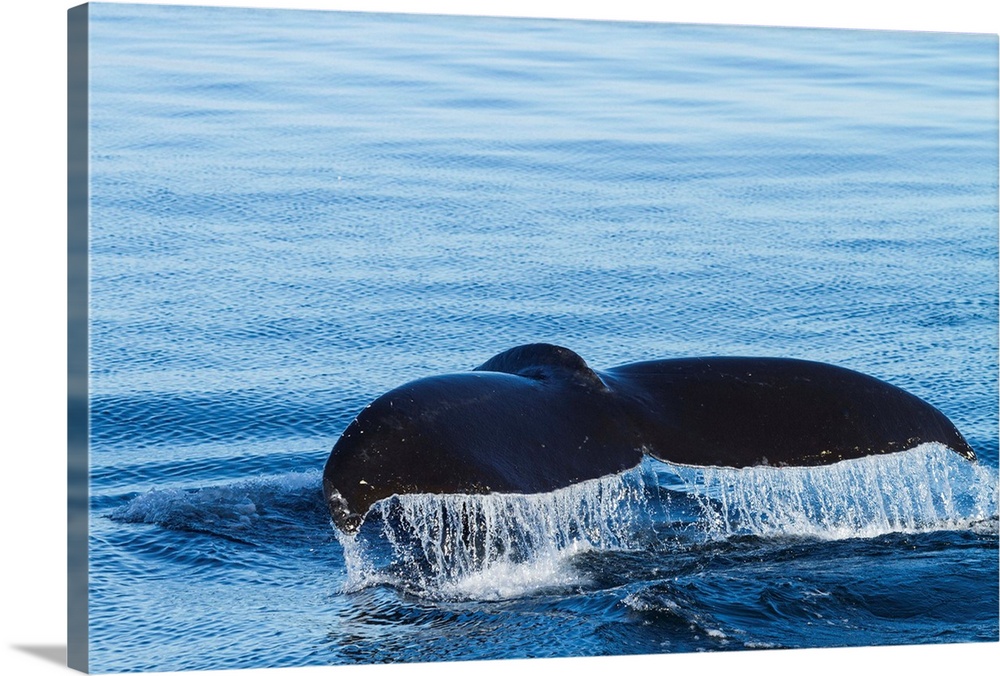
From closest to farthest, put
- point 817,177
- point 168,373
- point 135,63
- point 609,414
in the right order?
point 609,414 → point 168,373 → point 135,63 → point 817,177

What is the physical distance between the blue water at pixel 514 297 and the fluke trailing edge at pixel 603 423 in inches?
7.5

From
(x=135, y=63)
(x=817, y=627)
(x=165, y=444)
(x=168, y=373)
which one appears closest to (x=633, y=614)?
(x=817, y=627)

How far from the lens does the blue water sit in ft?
22.1

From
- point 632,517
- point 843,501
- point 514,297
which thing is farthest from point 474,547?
point 514,297

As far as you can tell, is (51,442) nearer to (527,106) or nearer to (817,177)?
(527,106)

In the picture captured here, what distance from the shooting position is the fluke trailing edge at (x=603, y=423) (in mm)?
5309

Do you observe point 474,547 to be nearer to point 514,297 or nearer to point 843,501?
point 843,501

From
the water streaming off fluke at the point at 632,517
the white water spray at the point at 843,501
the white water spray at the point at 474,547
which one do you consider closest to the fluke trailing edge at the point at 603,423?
the water streaming off fluke at the point at 632,517

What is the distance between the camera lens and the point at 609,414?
5.93 m

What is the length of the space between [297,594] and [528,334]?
17.8ft

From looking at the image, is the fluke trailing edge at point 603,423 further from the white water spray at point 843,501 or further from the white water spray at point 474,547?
the white water spray at point 843,501

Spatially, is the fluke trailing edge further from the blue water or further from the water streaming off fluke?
the blue water

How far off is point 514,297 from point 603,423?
22.4ft

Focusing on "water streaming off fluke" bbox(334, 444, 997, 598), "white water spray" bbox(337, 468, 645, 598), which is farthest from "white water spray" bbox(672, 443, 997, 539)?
"white water spray" bbox(337, 468, 645, 598)
